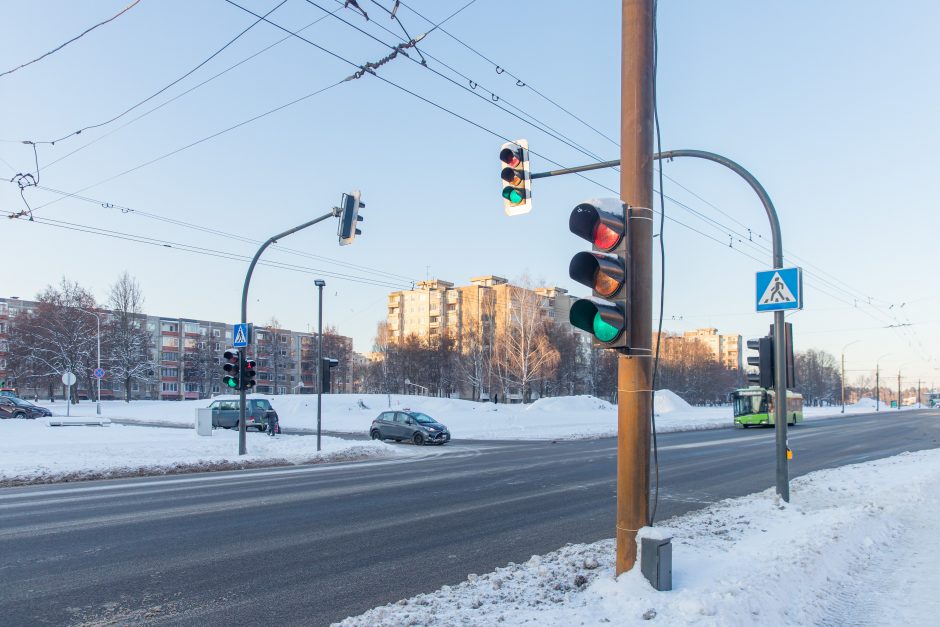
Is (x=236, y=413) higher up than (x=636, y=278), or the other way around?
(x=636, y=278)

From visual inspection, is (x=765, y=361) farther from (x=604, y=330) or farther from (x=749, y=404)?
(x=749, y=404)

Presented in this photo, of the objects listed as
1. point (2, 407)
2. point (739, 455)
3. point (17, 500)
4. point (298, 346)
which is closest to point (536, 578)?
point (17, 500)

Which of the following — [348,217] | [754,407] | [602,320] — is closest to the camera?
[602,320]

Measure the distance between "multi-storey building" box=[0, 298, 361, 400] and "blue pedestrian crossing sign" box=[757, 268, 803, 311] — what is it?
77.4 meters

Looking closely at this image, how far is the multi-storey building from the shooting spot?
93.0 metres

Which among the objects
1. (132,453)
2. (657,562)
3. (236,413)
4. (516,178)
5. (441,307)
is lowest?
(236,413)

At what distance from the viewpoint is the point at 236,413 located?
34.7m

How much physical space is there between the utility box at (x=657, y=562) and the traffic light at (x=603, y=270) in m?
1.59

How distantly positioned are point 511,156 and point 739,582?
250 inches

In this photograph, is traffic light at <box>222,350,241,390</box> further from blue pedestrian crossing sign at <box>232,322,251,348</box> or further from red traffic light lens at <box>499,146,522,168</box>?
red traffic light lens at <box>499,146,522,168</box>

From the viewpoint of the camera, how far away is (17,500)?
11.9m

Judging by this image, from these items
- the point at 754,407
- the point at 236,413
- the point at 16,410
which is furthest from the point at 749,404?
the point at 16,410

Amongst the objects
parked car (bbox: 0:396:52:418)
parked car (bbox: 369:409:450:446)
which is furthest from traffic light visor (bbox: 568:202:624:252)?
parked car (bbox: 0:396:52:418)

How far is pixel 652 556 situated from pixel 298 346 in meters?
137
